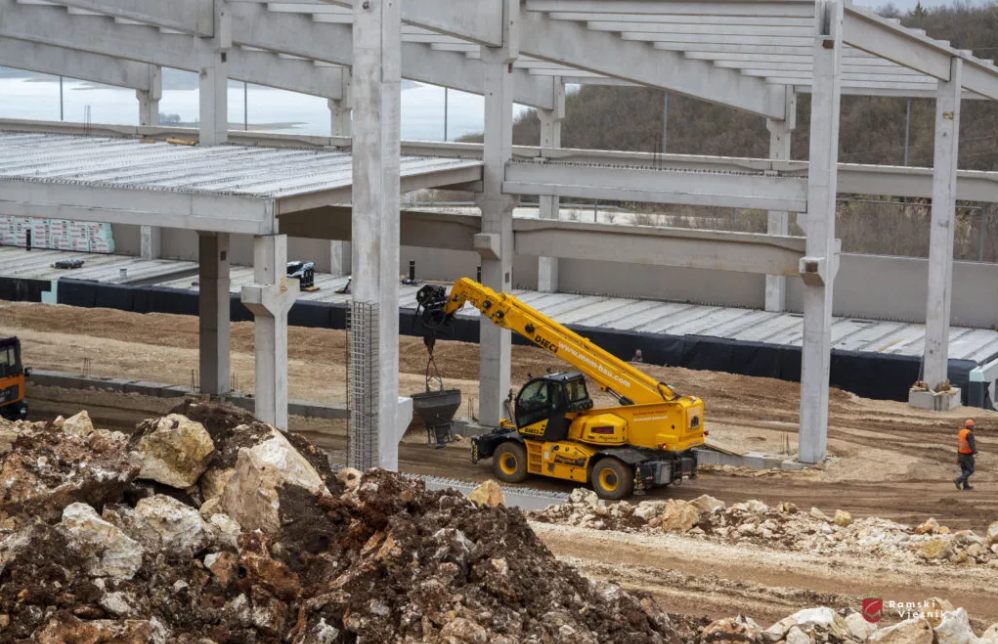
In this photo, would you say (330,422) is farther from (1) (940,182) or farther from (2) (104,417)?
(1) (940,182)

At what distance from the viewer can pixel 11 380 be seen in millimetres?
27375

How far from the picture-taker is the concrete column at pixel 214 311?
99.3 ft

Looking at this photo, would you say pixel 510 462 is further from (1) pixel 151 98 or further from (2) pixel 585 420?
(1) pixel 151 98

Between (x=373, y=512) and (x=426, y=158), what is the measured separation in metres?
16.3

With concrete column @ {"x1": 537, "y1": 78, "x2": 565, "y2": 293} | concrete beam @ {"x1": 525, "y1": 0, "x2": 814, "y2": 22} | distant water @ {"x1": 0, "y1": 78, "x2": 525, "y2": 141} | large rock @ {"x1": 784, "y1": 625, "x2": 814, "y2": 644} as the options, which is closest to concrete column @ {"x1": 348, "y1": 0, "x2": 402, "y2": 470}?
concrete beam @ {"x1": 525, "y1": 0, "x2": 814, "y2": 22}

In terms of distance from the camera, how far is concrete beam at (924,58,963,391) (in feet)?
102

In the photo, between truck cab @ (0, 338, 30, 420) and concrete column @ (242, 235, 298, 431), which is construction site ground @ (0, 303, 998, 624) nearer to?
truck cab @ (0, 338, 30, 420)

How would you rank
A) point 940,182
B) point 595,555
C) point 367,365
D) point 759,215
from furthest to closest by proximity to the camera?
point 759,215 → point 940,182 → point 367,365 → point 595,555

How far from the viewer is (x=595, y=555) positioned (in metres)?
18.8

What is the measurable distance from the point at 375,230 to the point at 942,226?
50.2 ft

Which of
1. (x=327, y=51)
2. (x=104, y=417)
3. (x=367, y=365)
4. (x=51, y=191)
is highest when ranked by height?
(x=327, y=51)

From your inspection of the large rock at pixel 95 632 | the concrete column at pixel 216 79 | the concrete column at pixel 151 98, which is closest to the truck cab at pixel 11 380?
the concrete column at pixel 216 79

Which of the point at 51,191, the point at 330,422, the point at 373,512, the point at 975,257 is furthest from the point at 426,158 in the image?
the point at 975,257

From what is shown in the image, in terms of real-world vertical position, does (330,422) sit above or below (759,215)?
below
